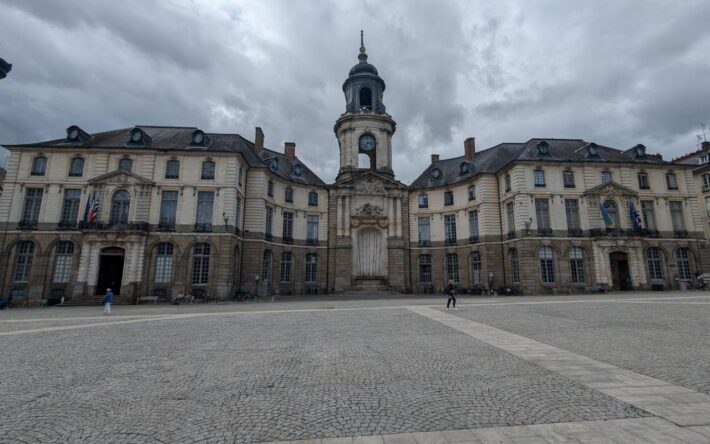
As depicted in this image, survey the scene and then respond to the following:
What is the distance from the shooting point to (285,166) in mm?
39250

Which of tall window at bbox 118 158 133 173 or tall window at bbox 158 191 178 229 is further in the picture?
tall window at bbox 118 158 133 173

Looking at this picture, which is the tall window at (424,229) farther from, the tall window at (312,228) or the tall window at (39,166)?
the tall window at (39,166)

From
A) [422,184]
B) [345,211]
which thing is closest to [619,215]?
[422,184]

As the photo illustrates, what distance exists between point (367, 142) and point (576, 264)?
1005 inches

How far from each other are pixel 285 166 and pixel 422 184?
54.6 ft

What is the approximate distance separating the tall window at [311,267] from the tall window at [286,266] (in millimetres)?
2045

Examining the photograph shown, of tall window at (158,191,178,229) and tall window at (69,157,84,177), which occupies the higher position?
tall window at (69,157,84,177)

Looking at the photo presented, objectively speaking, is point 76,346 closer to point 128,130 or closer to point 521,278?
point 128,130

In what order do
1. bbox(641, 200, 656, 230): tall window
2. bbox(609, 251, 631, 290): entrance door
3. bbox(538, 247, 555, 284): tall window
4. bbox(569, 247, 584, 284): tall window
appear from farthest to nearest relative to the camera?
1. bbox(641, 200, 656, 230): tall window
2. bbox(609, 251, 631, 290): entrance door
3. bbox(569, 247, 584, 284): tall window
4. bbox(538, 247, 555, 284): tall window

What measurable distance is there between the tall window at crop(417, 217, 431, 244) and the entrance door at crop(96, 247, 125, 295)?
29159 mm

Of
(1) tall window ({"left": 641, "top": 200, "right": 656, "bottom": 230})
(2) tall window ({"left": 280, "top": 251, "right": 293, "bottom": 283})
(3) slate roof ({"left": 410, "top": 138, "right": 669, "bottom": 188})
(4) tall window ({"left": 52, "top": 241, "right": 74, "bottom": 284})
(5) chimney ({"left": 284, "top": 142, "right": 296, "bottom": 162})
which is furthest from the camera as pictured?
(5) chimney ({"left": 284, "top": 142, "right": 296, "bottom": 162})

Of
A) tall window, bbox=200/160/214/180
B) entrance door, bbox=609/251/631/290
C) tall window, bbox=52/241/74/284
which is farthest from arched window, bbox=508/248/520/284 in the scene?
tall window, bbox=52/241/74/284

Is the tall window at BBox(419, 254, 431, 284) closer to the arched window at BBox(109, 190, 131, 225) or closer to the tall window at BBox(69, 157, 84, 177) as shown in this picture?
the arched window at BBox(109, 190, 131, 225)

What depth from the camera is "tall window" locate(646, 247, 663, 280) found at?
32.2 metres
